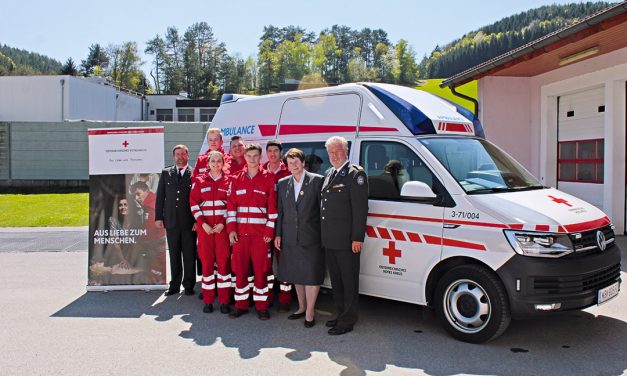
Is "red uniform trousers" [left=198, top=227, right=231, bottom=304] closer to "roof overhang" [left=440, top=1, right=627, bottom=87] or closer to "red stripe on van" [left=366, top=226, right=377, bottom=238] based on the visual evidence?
"red stripe on van" [left=366, top=226, right=377, bottom=238]

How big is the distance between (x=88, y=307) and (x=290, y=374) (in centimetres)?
328

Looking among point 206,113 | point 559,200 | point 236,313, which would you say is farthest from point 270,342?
point 206,113

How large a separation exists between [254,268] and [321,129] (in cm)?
172

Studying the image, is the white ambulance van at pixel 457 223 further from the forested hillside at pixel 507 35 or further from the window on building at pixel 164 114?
the forested hillside at pixel 507 35

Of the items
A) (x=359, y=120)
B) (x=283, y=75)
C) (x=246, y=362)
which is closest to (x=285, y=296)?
(x=246, y=362)

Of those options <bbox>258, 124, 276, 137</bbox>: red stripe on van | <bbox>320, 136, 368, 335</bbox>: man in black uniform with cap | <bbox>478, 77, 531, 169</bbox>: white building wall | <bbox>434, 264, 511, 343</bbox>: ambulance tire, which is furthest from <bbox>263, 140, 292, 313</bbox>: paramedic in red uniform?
<bbox>478, 77, 531, 169</bbox>: white building wall

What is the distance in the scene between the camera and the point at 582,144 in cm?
1235

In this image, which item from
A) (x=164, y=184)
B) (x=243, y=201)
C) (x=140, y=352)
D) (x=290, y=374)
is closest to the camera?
(x=290, y=374)

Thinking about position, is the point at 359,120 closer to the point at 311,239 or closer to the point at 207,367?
the point at 311,239

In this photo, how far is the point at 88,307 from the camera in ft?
22.0

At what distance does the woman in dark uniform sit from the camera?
5.73 metres

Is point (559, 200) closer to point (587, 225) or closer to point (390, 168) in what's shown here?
point (587, 225)

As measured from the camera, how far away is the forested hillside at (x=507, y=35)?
339 ft

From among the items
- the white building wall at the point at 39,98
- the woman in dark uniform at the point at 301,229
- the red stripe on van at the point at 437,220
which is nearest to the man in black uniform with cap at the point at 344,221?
the woman in dark uniform at the point at 301,229
